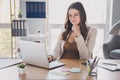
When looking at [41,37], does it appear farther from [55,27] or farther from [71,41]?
[71,41]

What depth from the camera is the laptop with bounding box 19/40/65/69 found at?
172 cm

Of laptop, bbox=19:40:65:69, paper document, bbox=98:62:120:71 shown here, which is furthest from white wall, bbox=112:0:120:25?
laptop, bbox=19:40:65:69

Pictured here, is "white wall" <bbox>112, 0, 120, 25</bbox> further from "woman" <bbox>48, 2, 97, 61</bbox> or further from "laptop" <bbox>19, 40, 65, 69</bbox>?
"laptop" <bbox>19, 40, 65, 69</bbox>

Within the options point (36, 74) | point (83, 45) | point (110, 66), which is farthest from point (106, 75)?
point (83, 45)

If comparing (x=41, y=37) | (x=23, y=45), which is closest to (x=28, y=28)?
(x=41, y=37)

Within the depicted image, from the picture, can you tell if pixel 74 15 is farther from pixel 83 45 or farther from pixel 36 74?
pixel 36 74

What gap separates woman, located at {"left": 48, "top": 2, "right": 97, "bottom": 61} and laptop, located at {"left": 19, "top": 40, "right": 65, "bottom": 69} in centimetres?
48

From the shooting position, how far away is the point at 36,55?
1.78 meters

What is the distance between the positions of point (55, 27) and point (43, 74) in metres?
2.90

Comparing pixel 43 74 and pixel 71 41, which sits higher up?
pixel 71 41

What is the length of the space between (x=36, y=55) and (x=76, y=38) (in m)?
0.74

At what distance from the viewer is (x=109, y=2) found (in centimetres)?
440

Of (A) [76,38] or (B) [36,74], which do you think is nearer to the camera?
(B) [36,74]

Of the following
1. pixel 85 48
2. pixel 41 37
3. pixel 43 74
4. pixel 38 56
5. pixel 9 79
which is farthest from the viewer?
pixel 41 37
